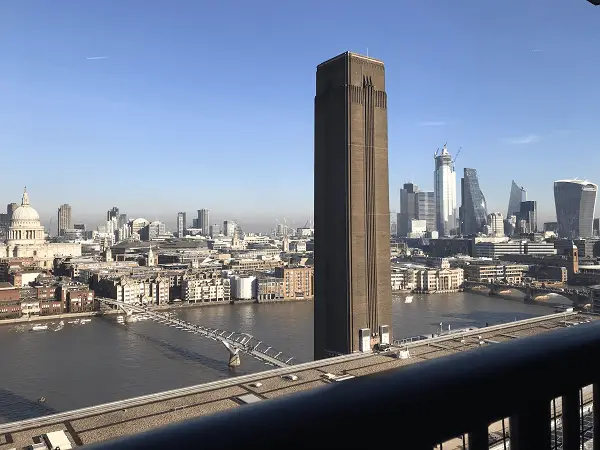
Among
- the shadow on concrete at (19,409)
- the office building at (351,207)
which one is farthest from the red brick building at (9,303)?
the office building at (351,207)

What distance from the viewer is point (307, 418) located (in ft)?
0.85

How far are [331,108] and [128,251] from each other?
2419cm

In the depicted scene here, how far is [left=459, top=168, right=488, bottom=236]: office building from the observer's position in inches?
1865

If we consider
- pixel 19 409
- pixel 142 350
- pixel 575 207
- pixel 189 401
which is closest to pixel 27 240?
pixel 142 350

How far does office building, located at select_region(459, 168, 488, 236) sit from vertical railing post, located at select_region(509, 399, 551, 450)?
48.8 metres

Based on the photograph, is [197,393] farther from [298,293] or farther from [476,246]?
[476,246]

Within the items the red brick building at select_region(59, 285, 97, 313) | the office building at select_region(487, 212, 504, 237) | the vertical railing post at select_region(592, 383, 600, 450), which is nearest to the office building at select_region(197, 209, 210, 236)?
the office building at select_region(487, 212, 504, 237)

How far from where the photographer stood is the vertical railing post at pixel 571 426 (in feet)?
1.26

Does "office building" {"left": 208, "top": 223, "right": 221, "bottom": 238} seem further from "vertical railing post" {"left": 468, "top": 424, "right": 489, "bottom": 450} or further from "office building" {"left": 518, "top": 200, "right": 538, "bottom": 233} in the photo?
"vertical railing post" {"left": 468, "top": 424, "right": 489, "bottom": 450}

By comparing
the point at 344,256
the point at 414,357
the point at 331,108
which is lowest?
the point at 414,357

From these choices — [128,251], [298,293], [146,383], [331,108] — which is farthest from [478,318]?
[128,251]

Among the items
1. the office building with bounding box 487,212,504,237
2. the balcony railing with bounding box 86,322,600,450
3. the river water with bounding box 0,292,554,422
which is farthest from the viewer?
the office building with bounding box 487,212,504,237

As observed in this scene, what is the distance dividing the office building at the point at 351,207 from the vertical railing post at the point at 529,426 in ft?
23.8

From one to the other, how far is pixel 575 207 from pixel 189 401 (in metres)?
38.4
